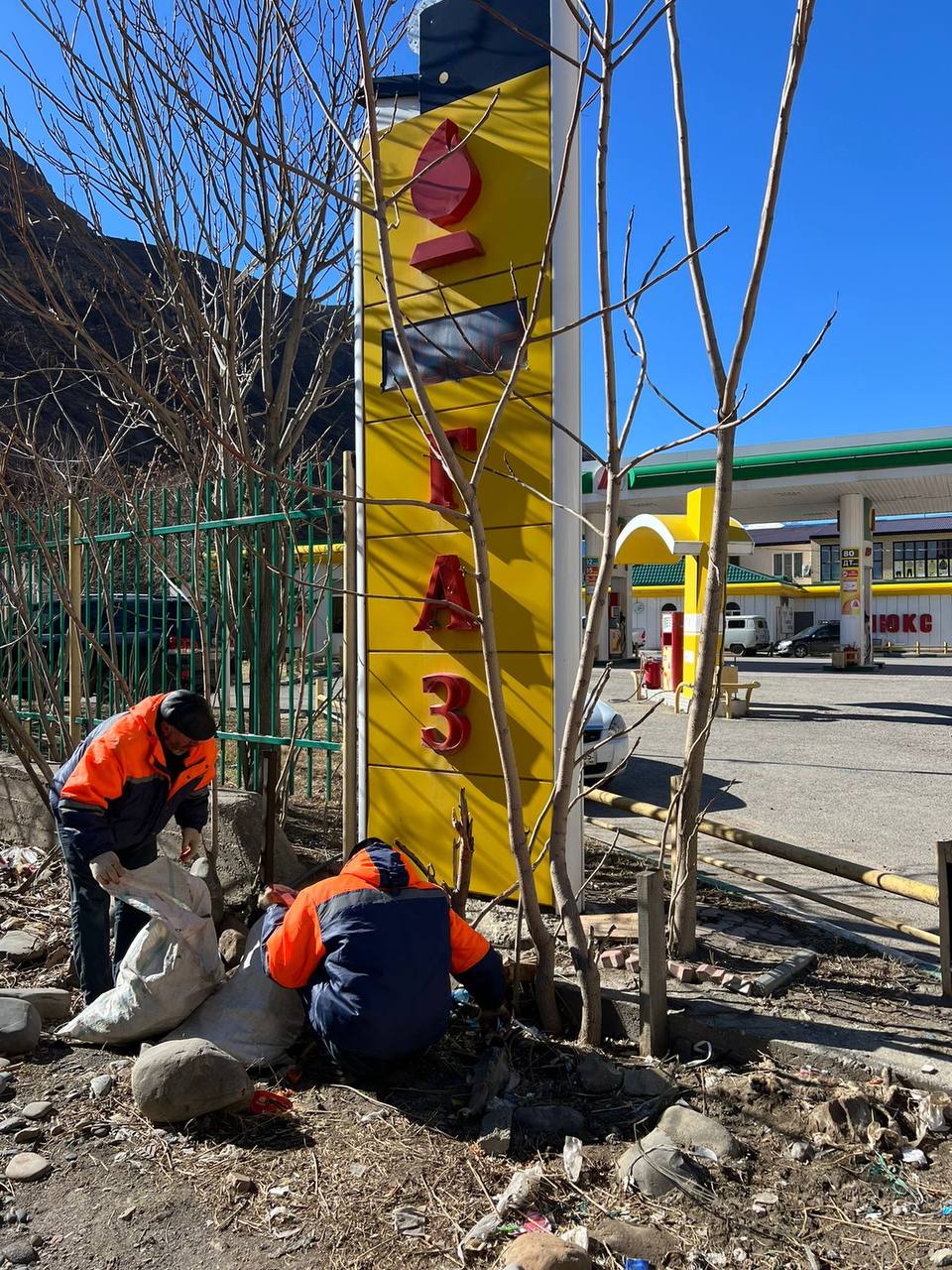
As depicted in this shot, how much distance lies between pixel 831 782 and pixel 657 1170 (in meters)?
6.87

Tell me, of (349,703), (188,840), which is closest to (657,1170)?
(188,840)

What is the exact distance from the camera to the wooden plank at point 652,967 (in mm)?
3275

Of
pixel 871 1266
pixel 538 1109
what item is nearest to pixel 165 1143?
pixel 538 1109

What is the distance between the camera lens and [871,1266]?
2299 mm

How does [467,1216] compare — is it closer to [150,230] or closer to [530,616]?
[530,616]

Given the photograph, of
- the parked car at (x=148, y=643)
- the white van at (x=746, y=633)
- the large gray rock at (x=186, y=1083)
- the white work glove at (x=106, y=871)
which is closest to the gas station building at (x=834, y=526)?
the white van at (x=746, y=633)

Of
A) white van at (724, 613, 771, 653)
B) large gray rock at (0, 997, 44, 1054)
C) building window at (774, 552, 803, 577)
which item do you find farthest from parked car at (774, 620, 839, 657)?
large gray rock at (0, 997, 44, 1054)

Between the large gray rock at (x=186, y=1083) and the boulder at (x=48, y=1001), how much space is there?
3.28ft

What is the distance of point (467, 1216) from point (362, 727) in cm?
308

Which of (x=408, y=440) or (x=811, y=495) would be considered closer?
(x=408, y=440)

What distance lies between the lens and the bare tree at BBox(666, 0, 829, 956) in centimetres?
342

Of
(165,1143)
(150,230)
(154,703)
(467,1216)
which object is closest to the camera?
(467,1216)

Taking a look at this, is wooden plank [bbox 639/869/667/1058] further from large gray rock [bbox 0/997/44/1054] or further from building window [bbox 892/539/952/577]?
building window [bbox 892/539/952/577]

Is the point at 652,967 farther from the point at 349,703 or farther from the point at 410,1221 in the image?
the point at 349,703
